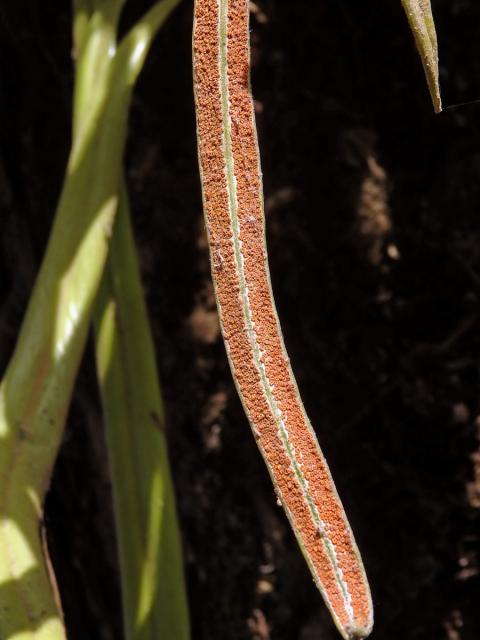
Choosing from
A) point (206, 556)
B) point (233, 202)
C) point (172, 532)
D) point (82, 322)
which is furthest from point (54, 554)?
point (233, 202)

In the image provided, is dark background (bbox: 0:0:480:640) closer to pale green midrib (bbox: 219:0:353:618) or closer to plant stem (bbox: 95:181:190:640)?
plant stem (bbox: 95:181:190:640)

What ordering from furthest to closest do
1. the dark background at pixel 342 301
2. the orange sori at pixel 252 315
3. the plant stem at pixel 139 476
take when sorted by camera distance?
the dark background at pixel 342 301 < the plant stem at pixel 139 476 < the orange sori at pixel 252 315

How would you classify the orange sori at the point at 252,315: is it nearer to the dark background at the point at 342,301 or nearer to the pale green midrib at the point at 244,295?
the pale green midrib at the point at 244,295

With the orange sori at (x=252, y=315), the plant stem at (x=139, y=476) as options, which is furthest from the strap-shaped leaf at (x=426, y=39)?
the plant stem at (x=139, y=476)

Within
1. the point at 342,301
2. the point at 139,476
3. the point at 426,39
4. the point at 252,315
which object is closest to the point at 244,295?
the point at 252,315

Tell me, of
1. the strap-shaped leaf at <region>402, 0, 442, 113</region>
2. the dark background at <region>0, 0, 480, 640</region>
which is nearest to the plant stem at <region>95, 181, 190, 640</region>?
the dark background at <region>0, 0, 480, 640</region>

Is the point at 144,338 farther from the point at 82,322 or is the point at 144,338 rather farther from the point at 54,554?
the point at 54,554

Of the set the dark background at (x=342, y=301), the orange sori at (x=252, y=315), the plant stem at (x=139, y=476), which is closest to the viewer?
the orange sori at (x=252, y=315)
